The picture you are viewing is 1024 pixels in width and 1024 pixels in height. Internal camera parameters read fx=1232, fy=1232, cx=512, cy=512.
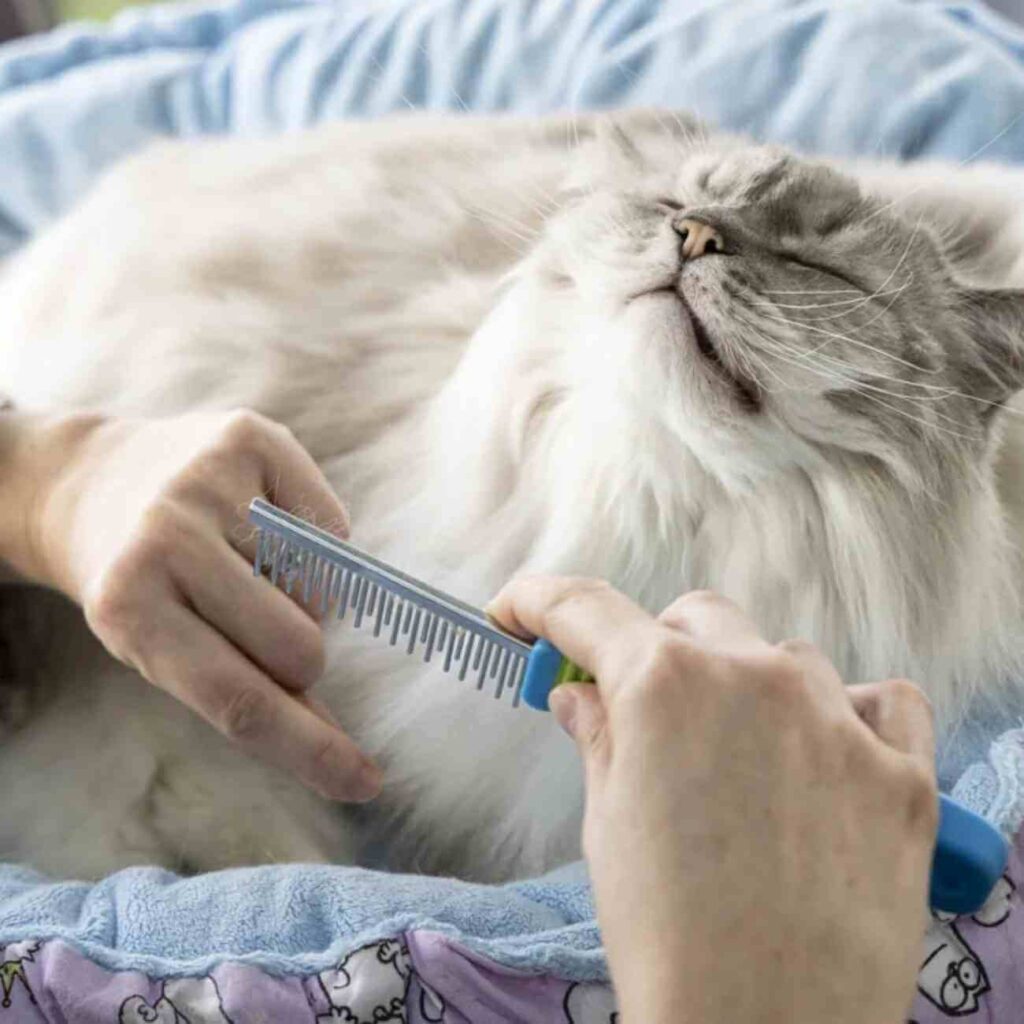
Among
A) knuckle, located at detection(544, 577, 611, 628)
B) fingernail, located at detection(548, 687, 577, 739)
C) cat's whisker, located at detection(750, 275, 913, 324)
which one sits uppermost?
cat's whisker, located at detection(750, 275, 913, 324)

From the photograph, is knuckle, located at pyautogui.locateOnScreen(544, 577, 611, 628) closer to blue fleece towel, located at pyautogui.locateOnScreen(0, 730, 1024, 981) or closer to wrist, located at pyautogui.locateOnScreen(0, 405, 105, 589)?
blue fleece towel, located at pyautogui.locateOnScreen(0, 730, 1024, 981)

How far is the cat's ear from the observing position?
98cm

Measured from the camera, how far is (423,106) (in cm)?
188

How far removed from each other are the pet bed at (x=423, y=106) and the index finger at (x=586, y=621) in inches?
12.6

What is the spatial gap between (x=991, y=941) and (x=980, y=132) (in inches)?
43.5

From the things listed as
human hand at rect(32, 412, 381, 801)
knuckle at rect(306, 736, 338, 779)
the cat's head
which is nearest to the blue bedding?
the cat's head

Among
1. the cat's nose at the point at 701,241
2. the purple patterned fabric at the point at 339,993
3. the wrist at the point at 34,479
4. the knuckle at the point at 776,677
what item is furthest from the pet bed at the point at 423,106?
the cat's nose at the point at 701,241

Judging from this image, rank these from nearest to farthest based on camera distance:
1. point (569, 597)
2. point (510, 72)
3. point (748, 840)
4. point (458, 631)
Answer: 1. point (748, 840)
2. point (569, 597)
3. point (458, 631)
4. point (510, 72)

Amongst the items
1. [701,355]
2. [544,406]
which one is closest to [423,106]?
[544,406]

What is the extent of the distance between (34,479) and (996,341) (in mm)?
836

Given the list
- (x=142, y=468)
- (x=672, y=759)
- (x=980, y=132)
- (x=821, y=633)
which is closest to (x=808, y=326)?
(x=821, y=633)

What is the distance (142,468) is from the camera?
102cm

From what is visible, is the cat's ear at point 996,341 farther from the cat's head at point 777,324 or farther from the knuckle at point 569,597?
the knuckle at point 569,597

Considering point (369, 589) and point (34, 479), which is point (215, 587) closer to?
point (369, 589)
